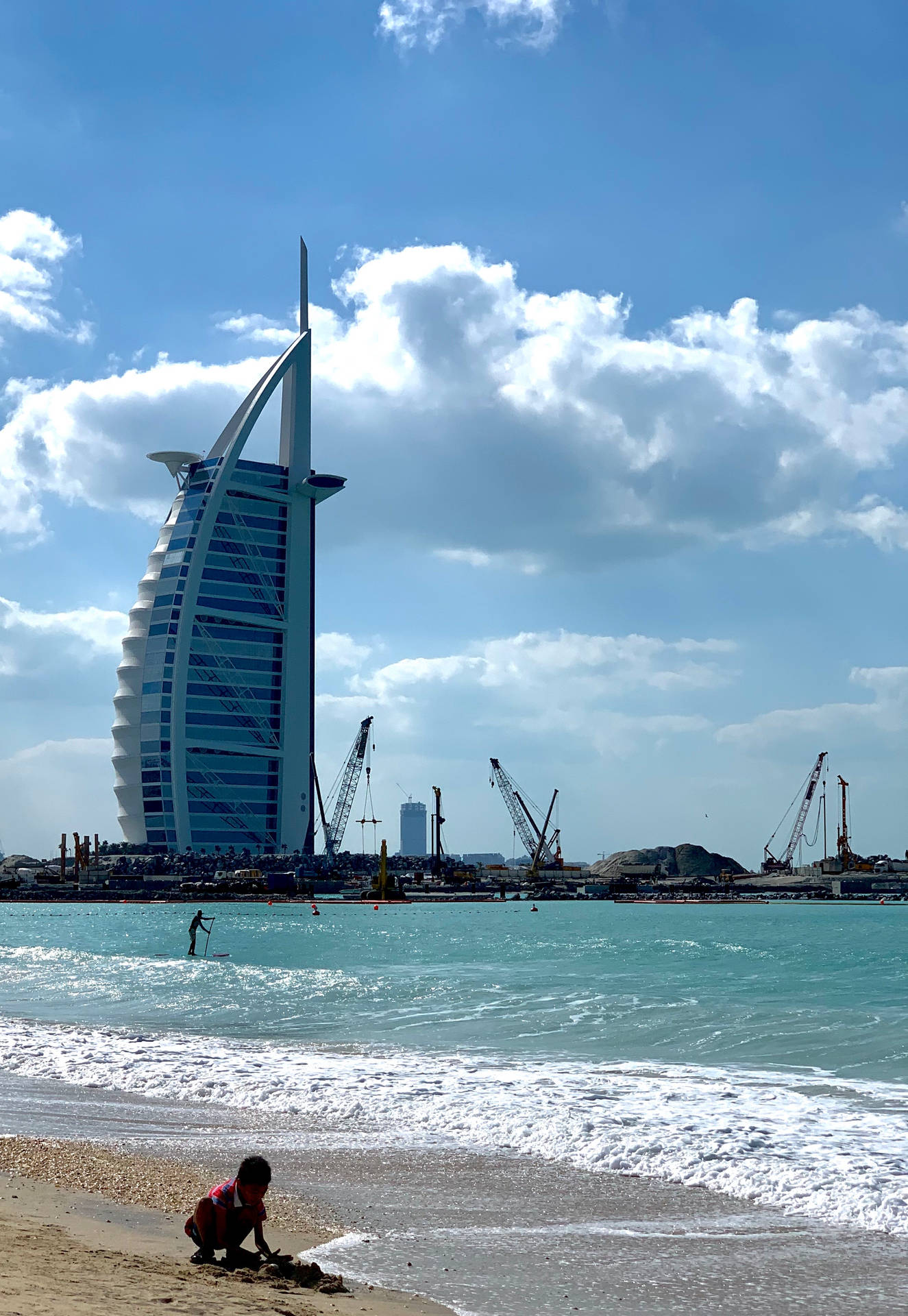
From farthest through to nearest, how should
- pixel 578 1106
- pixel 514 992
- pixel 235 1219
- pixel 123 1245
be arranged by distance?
pixel 514 992 → pixel 578 1106 → pixel 123 1245 → pixel 235 1219

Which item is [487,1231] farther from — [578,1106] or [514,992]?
[514,992]

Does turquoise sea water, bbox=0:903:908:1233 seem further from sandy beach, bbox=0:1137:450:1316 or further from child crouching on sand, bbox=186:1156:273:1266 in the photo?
child crouching on sand, bbox=186:1156:273:1266

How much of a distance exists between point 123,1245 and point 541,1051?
615 inches

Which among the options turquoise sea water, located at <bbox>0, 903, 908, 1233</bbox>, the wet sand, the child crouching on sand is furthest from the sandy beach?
turquoise sea water, located at <bbox>0, 903, 908, 1233</bbox>

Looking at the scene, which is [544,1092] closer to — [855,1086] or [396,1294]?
[855,1086]

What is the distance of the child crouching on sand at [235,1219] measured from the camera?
34.9 feet

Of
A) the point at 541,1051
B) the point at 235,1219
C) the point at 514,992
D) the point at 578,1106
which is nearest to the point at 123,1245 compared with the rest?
the point at 235,1219

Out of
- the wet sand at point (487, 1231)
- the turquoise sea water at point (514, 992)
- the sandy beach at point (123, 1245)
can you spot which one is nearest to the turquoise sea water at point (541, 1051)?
the turquoise sea water at point (514, 992)

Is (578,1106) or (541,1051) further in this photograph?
(541,1051)

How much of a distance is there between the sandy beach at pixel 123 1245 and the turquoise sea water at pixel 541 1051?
143 inches

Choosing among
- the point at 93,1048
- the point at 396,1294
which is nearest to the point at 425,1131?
the point at 396,1294

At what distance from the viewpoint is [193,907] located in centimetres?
17262

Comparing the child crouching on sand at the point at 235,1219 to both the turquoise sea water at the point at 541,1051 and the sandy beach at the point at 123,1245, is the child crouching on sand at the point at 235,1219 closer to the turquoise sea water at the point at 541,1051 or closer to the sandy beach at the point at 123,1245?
the sandy beach at the point at 123,1245

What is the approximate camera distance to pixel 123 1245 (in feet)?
37.1
